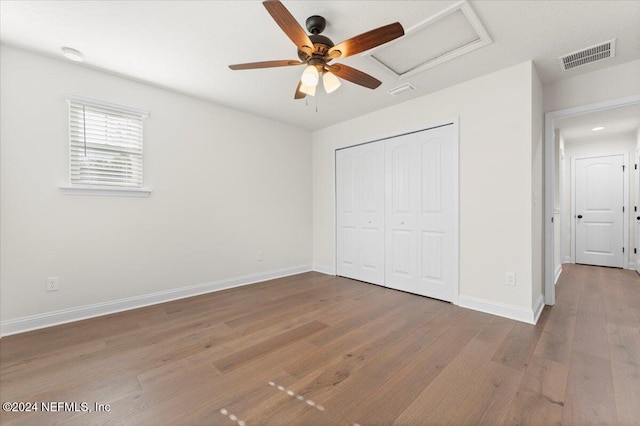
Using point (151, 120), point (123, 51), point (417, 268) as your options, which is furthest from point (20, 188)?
point (417, 268)

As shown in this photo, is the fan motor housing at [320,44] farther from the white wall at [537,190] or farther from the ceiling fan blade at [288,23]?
the white wall at [537,190]

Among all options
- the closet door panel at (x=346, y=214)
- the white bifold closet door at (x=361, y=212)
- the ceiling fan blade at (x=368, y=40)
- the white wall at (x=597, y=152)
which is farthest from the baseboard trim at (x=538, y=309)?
the white wall at (x=597, y=152)

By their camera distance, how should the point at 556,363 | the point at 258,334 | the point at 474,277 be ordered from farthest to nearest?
the point at 474,277 → the point at 258,334 → the point at 556,363

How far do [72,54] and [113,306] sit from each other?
252cm

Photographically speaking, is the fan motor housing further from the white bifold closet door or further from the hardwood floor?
the hardwood floor

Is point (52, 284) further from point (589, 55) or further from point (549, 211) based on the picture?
point (589, 55)

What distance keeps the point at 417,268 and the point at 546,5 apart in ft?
9.02

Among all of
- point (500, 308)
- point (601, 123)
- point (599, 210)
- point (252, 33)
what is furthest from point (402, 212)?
point (599, 210)

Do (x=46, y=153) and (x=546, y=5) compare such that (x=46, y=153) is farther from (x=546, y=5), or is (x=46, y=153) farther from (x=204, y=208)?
(x=546, y=5)

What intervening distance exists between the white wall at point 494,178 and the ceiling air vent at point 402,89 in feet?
1.06

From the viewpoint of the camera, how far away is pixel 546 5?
6.20ft

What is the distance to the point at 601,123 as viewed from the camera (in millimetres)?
4352

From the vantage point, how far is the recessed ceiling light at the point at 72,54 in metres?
2.42

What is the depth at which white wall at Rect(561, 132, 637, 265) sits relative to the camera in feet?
16.3
